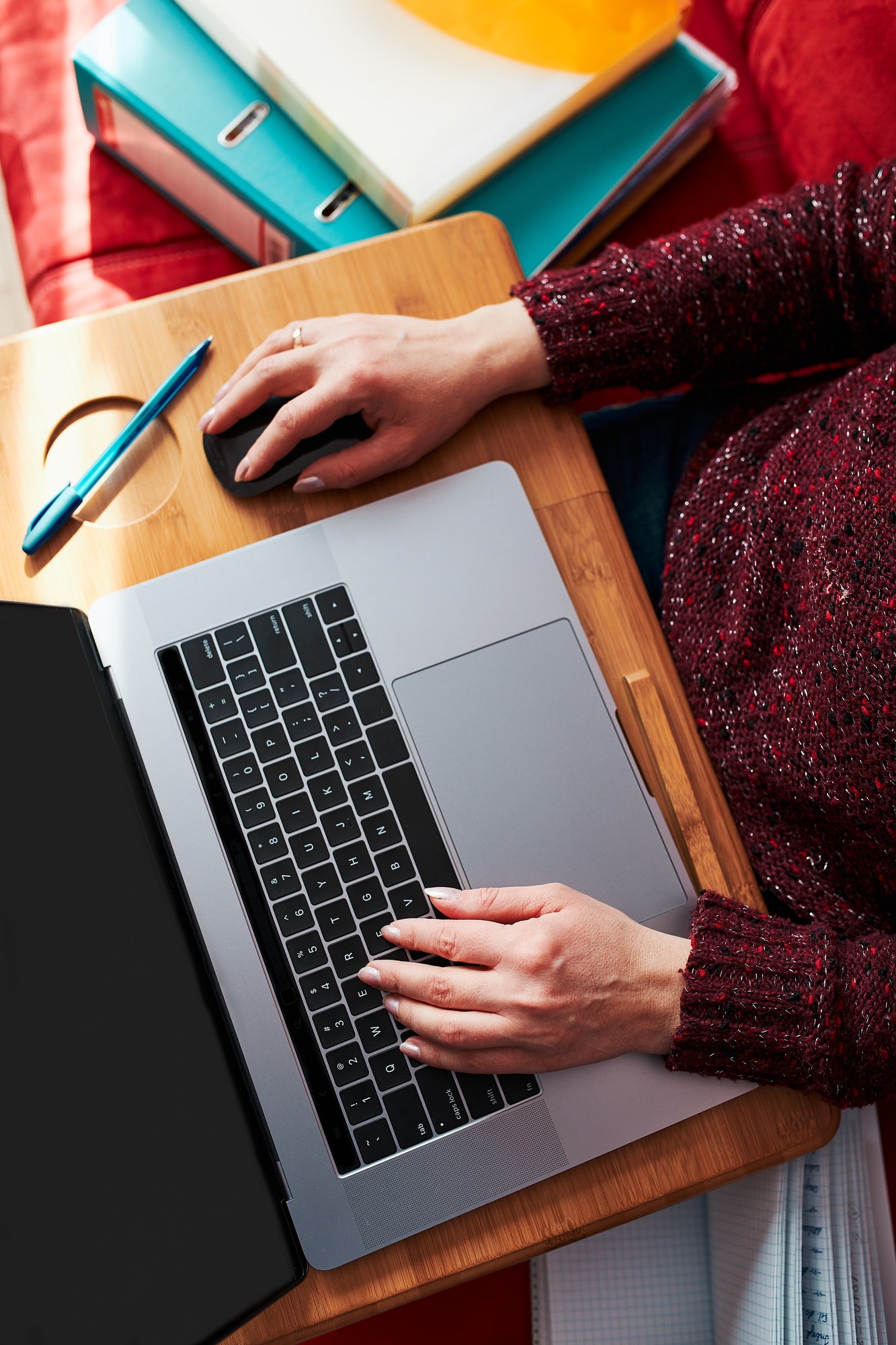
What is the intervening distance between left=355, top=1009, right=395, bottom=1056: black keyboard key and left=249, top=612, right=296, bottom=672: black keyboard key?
0.82 ft

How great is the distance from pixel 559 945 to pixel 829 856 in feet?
0.80

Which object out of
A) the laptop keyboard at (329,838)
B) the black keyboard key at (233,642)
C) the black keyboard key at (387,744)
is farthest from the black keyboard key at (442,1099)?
the black keyboard key at (233,642)

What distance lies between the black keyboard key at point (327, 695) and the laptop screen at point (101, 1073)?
13 centimetres

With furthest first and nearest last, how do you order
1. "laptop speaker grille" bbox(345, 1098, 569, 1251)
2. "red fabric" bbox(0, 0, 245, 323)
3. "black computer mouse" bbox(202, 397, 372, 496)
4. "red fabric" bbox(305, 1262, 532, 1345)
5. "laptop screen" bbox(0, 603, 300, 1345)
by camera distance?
"red fabric" bbox(0, 0, 245, 323) → "red fabric" bbox(305, 1262, 532, 1345) → "black computer mouse" bbox(202, 397, 372, 496) → "laptop speaker grille" bbox(345, 1098, 569, 1251) → "laptop screen" bbox(0, 603, 300, 1345)

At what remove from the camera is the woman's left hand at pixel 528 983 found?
0.58m

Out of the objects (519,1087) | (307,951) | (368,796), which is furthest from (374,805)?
(519,1087)

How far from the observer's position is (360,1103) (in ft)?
1.89

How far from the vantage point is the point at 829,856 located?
2.23 feet

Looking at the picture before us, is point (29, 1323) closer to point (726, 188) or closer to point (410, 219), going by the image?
point (410, 219)

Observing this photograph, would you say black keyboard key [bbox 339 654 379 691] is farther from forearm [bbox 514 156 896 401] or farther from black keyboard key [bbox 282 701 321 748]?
forearm [bbox 514 156 896 401]

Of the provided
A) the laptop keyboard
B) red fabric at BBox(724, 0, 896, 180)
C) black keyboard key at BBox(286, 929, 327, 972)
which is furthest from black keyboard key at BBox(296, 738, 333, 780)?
red fabric at BBox(724, 0, 896, 180)

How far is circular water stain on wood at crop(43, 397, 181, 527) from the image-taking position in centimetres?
66

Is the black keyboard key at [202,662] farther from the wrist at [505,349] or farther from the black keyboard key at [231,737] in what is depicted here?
the wrist at [505,349]

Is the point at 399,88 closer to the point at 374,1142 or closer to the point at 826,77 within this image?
the point at 826,77
